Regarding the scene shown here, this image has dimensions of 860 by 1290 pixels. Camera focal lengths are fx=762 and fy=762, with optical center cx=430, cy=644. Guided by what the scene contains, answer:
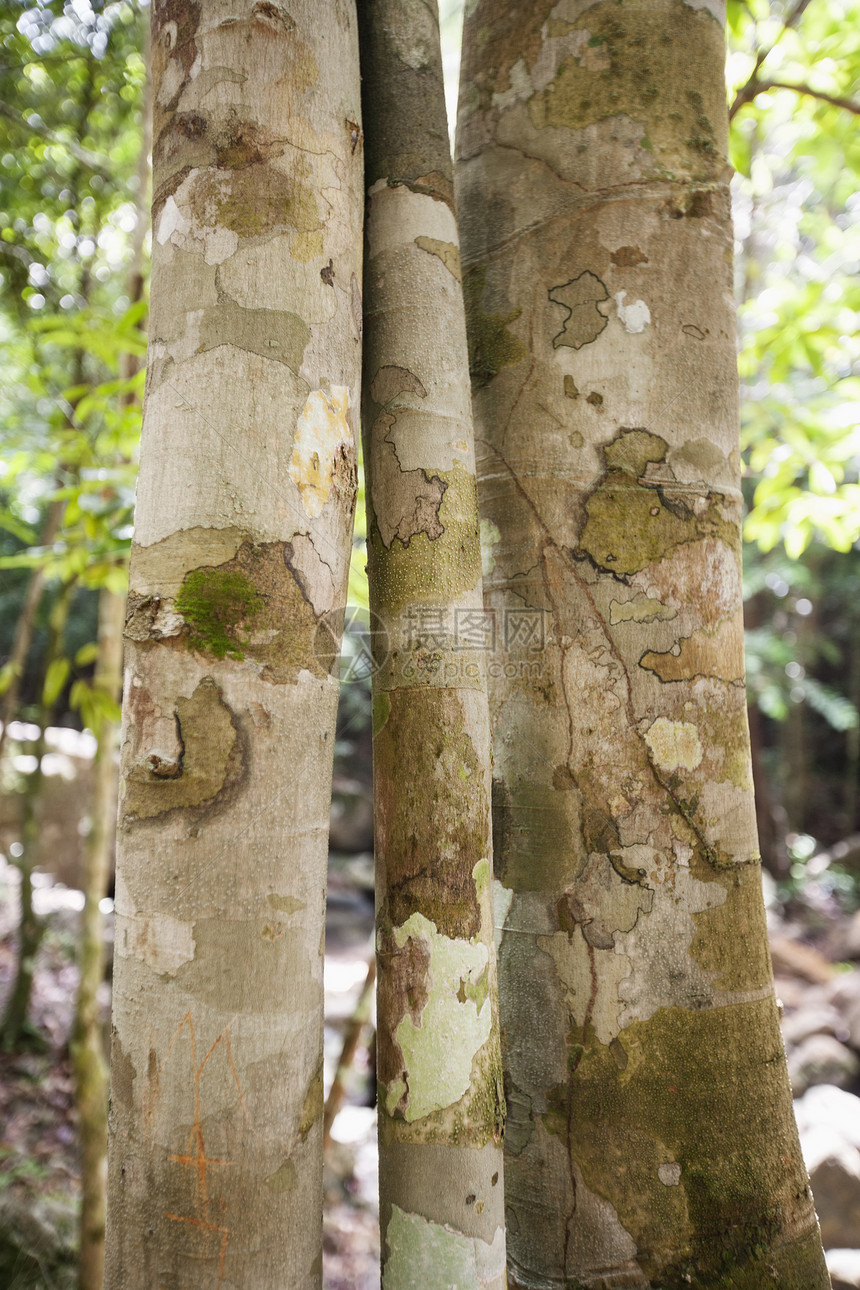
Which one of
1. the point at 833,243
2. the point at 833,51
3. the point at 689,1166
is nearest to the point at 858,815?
the point at 833,243

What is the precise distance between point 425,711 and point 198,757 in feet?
0.93

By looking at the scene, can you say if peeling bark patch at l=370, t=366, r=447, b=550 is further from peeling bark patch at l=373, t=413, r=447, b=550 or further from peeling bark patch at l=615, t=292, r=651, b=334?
peeling bark patch at l=615, t=292, r=651, b=334

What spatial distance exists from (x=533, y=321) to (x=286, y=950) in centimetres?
96

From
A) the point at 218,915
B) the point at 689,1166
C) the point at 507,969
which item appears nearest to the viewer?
the point at 218,915

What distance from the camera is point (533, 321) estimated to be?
1.18 m

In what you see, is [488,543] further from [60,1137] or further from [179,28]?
[60,1137]

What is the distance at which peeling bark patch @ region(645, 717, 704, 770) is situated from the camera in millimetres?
1069

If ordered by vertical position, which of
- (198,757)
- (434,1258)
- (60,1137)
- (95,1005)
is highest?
(198,757)

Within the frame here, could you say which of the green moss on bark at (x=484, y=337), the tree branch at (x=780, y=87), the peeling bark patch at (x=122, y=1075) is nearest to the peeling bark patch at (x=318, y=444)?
the green moss on bark at (x=484, y=337)

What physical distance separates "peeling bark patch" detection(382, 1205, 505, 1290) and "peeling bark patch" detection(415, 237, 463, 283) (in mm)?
1204

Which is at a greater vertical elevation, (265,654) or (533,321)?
(533,321)

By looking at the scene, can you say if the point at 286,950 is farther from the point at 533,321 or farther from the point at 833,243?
the point at 833,243

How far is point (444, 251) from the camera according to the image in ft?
3.59

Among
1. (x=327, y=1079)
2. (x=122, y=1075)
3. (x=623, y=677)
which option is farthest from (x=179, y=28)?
(x=327, y=1079)
